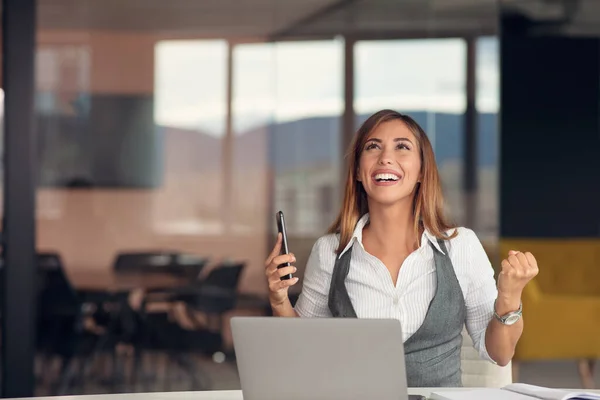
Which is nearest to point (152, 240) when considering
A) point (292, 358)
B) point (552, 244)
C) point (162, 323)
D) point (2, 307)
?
point (162, 323)

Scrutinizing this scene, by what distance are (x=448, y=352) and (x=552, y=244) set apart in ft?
16.1

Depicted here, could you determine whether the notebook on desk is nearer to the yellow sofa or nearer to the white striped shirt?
the white striped shirt

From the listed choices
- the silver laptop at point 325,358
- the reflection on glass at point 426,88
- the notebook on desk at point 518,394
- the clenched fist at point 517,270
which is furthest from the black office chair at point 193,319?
the silver laptop at point 325,358

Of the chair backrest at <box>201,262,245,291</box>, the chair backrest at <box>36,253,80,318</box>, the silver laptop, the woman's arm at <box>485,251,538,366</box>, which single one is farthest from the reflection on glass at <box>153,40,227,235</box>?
the silver laptop

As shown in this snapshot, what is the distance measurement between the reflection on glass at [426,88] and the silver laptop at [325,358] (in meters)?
4.31

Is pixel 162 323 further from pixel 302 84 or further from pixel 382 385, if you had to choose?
pixel 382 385

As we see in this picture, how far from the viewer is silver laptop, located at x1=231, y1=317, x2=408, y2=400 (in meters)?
1.83

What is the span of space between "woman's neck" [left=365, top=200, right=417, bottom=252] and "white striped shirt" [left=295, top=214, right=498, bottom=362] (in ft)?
0.18

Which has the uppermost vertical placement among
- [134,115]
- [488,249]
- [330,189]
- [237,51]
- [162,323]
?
[237,51]

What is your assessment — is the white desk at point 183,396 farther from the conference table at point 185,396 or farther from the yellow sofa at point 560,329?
the yellow sofa at point 560,329

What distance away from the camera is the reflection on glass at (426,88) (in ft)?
20.2

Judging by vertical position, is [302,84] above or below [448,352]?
above

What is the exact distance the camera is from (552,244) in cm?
731

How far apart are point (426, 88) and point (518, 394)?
14.1 feet
